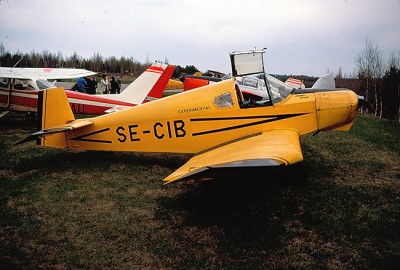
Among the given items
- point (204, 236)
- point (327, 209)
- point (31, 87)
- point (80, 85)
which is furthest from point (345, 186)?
point (80, 85)

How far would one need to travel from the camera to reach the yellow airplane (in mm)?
5988

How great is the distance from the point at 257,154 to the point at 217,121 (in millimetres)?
2138

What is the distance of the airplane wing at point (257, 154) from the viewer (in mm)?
3723

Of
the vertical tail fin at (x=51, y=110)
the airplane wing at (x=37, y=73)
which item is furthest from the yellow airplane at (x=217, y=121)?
the airplane wing at (x=37, y=73)

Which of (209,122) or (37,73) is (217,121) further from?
(37,73)

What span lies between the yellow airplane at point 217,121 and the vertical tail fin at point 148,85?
14.7 ft

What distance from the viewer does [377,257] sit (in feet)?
11.9

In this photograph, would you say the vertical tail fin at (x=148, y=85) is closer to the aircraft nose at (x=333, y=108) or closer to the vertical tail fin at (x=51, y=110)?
the vertical tail fin at (x=51, y=110)

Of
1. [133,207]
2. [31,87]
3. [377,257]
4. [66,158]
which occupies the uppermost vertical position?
[31,87]

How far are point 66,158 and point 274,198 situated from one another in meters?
5.12

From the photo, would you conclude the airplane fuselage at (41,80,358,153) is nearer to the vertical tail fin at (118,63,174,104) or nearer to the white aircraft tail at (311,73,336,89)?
the vertical tail fin at (118,63,174,104)

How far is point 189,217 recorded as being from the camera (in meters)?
4.77

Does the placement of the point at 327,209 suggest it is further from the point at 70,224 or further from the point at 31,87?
the point at 31,87

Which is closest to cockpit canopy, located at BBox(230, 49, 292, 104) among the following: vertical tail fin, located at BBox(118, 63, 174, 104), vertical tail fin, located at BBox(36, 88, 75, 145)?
vertical tail fin, located at BBox(36, 88, 75, 145)
